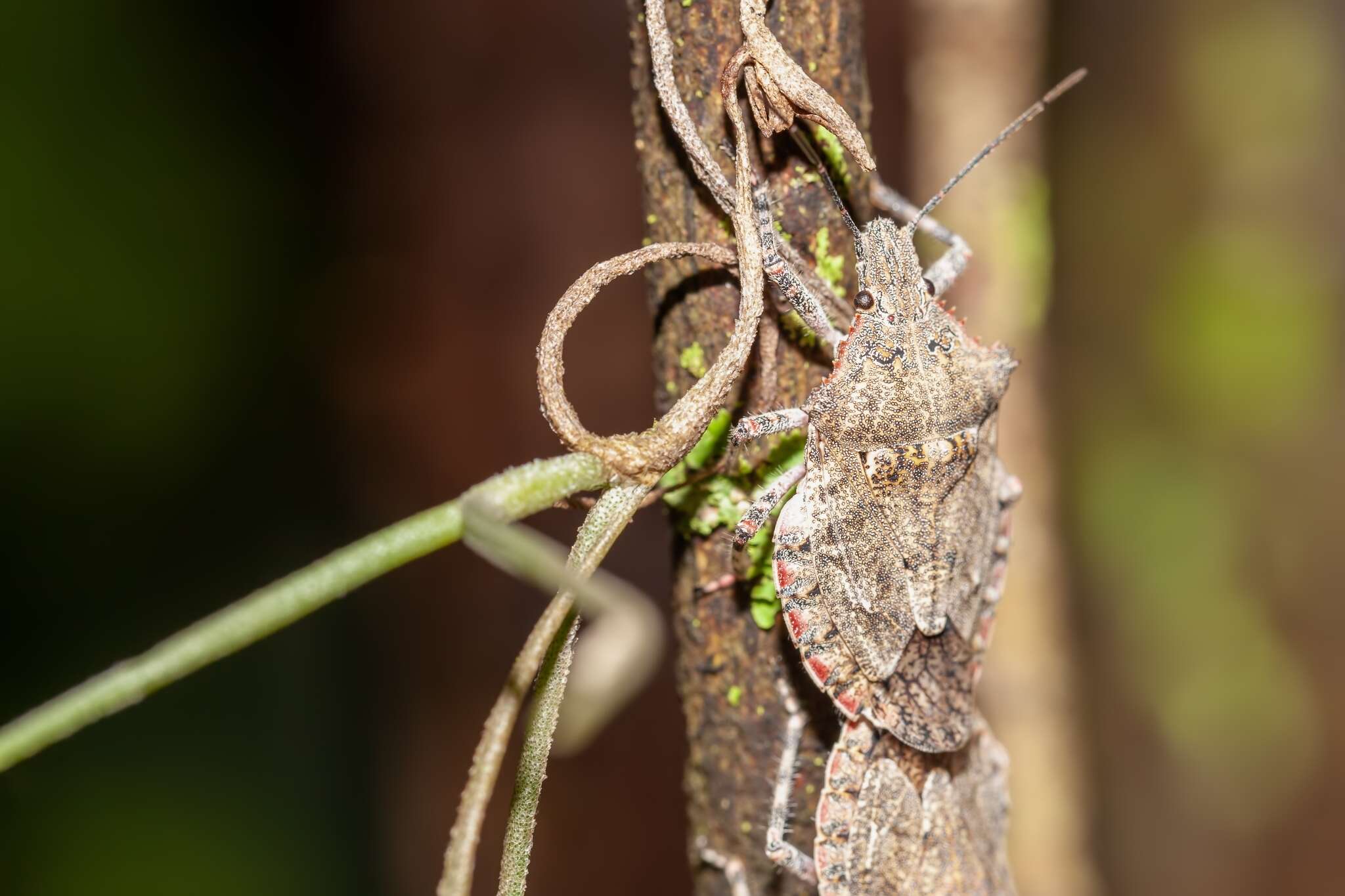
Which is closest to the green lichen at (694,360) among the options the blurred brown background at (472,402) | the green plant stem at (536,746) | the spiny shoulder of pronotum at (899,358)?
the spiny shoulder of pronotum at (899,358)

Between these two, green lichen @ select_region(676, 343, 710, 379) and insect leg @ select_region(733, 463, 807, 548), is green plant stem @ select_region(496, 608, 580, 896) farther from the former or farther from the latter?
green lichen @ select_region(676, 343, 710, 379)

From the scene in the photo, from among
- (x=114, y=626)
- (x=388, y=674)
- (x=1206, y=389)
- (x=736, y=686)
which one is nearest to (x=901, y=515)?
(x=736, y=686)

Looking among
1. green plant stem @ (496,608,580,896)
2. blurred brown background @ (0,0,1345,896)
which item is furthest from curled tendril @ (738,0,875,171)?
blurred brown background @ (0,0,1345,896)

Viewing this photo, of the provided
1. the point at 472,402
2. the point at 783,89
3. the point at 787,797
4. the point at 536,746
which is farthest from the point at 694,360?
the point at 472,402

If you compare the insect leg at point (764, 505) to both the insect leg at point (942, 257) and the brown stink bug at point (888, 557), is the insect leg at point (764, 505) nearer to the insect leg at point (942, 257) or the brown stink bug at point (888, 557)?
the brown stink bug at point (888, 557)

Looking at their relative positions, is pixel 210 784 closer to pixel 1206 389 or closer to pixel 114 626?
pixel 114 626

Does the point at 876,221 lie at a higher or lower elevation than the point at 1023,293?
lower

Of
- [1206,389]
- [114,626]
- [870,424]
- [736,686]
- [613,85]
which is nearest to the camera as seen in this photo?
[870,424]

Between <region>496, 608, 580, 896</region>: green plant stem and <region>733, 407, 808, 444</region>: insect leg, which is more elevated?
<region>733, 407, 808, 444</region>: insect leg
